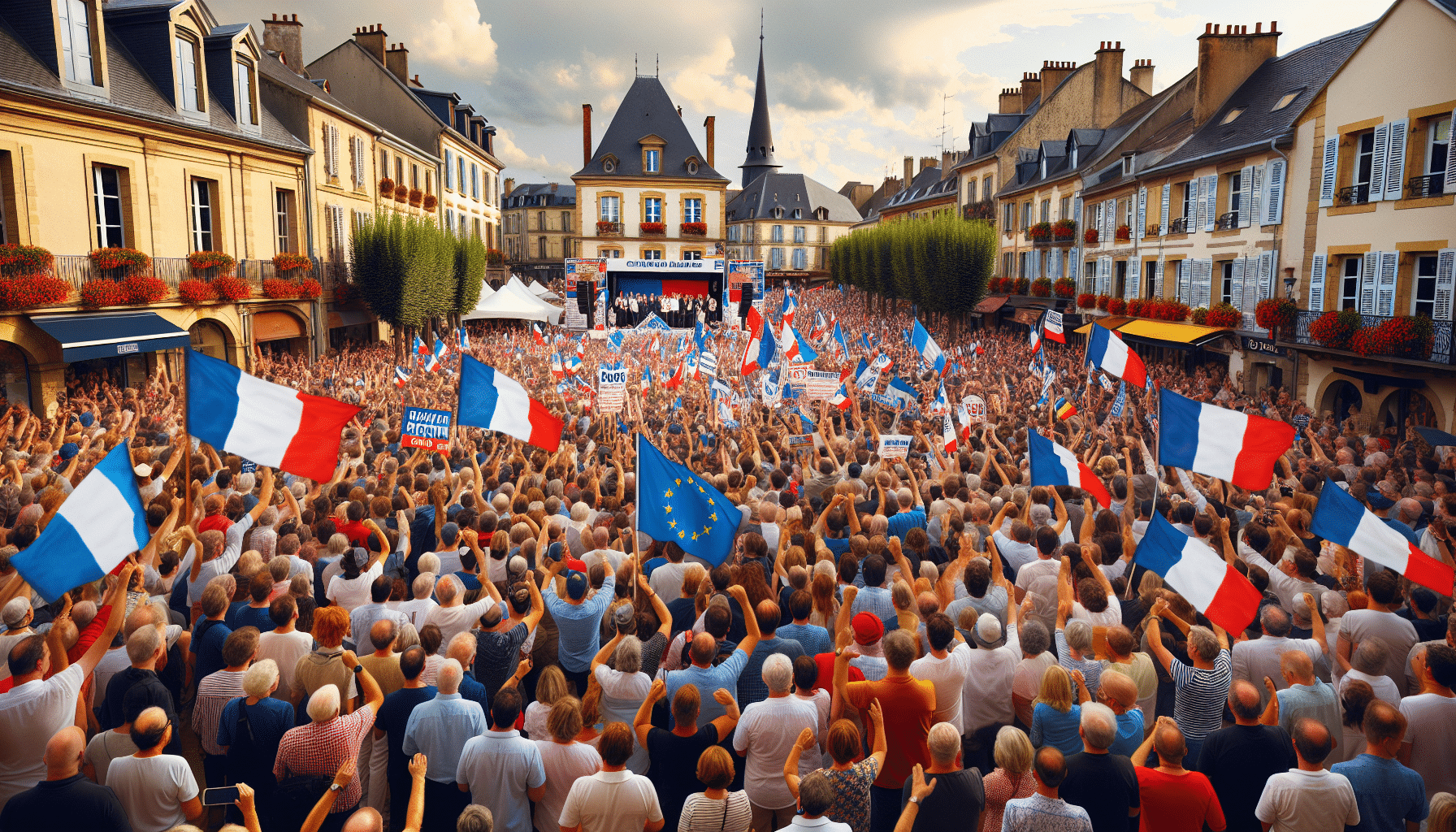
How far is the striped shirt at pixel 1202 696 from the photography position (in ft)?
17.1

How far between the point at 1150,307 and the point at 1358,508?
23.9 m

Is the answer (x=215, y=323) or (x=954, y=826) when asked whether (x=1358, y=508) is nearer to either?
(x=954, y=826)

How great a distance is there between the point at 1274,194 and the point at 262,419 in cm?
2372

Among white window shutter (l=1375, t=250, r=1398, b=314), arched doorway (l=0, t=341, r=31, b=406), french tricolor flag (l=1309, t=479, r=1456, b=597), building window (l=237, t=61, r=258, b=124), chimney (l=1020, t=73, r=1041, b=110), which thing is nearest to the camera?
french tricolor flag (l=1309, t=479, r=1456, b=597)

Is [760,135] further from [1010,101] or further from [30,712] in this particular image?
[30,712]

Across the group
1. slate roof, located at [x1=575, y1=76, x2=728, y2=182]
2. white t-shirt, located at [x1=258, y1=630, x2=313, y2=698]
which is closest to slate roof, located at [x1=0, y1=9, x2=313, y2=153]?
white t-shirt, located at [x1=258, y1=630, x2=313, y2=698]

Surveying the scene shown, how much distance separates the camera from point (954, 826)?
4.32 metres

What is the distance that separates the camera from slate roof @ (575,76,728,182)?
57.7 meters

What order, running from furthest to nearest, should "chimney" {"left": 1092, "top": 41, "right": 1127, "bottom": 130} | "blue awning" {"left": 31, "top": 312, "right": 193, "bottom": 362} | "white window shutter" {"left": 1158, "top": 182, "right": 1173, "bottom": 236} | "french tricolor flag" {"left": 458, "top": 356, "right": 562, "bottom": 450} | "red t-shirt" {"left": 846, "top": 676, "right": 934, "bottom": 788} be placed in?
1. "chimney" {"left": 1092, "top": 41, "right": 1127, "bottom": 130}
2. "white window shutter" {"left": 1158, "top": 182, "right": 1173, "bottom": 236}
3. "blue awning" {"left": 31, "top": 312, "right": 193, "bottom": 362}
4. "french tricolor flag" {"left": 458, "top": 356, "right": 562, "bottom": 450}
5. "red t-shirt" {"left": 846, "top": 676, "right": 934, "bottom": 788}

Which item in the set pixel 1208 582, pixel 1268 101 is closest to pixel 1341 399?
pixel 1268 101

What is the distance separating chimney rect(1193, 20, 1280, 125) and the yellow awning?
658 cm

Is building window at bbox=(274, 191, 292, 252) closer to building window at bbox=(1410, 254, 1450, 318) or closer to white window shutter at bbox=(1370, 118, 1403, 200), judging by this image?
white window shutter at bbox=(1370, 118, 1403, 200)

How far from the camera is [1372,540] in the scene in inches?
250

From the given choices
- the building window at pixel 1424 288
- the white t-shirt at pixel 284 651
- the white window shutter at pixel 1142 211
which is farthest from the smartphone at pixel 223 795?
the white window shutter at pixel 1142 211
